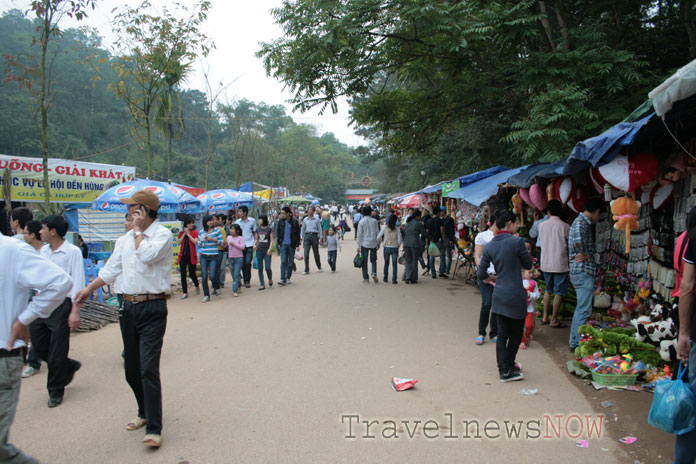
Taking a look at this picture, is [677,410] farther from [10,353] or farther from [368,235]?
[368,235]

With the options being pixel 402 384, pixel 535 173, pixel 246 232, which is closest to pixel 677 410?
pixel 402 384

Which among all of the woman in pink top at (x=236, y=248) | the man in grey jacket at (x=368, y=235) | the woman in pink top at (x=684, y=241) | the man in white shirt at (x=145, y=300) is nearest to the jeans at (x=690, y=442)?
the woman in pink top at (x=684, y=241)

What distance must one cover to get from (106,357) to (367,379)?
3.53 metres

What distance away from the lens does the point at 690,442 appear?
105 inches

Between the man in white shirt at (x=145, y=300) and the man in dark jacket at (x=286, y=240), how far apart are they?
747 cm

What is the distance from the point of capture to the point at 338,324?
7.36 meters

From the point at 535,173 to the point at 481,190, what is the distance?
7.72 feet

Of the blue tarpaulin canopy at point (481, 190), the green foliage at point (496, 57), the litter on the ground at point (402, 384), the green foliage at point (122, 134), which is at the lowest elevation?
the litter on the ground at point (402, 384)

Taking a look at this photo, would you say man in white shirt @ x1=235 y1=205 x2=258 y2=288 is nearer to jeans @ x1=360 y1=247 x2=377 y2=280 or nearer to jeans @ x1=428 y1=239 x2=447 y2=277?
jeans @ x1=360 y1=247 x2=377 y2=280

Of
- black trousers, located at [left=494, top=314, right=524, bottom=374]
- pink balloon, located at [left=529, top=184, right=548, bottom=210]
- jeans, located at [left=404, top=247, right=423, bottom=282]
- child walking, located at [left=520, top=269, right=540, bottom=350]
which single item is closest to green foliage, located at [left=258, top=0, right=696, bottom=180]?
pink balloon, located at [left=529, top=184, right=548, bottom=210]

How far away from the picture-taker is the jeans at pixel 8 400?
7.97 feet

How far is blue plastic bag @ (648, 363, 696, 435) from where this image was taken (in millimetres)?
2596

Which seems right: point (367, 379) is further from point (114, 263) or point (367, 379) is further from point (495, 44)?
point (495, 44)

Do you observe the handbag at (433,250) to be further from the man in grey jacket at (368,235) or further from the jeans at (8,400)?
the jeans at (8,400)
